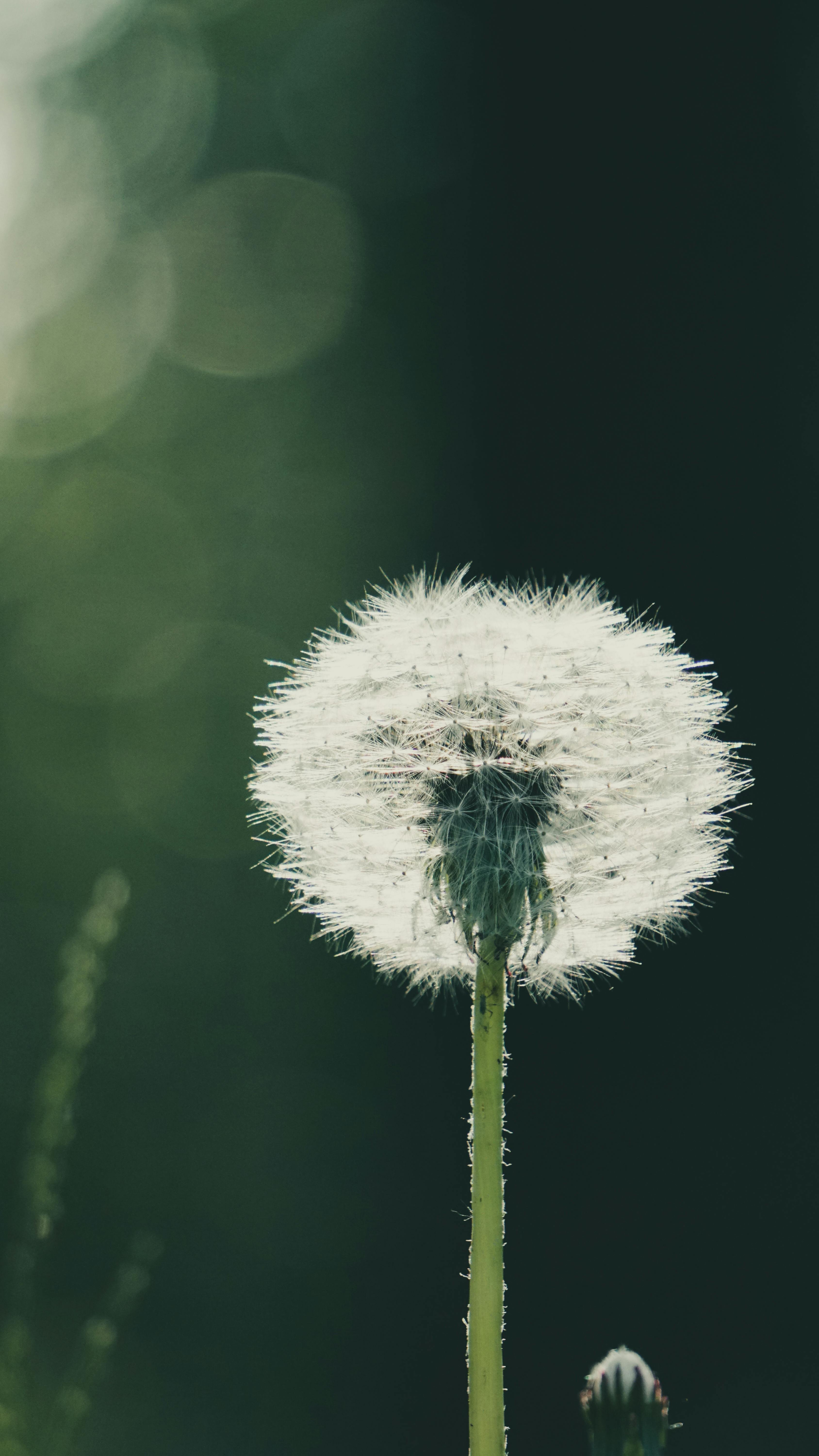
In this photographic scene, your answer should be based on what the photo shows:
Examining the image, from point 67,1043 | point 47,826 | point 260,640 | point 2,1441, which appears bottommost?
point 2,1441

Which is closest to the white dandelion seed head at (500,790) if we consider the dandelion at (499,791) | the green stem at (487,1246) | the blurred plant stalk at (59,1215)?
the dandelion at (499,791)

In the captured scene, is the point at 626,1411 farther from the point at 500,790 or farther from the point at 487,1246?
the point at 500,790

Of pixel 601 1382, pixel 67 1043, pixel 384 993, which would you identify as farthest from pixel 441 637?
pixel 384 993

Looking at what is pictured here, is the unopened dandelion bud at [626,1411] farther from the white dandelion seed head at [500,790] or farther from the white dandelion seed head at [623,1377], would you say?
the white dandelion seed head at [500,790]

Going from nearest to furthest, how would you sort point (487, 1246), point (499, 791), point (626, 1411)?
point (626, 1411) → point (487, 1246) → point (499, 791)

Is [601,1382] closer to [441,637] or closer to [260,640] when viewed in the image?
[441,637]

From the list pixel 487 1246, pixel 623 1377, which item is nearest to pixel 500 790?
pixel 487 1246

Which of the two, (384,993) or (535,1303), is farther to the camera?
(384,993)
